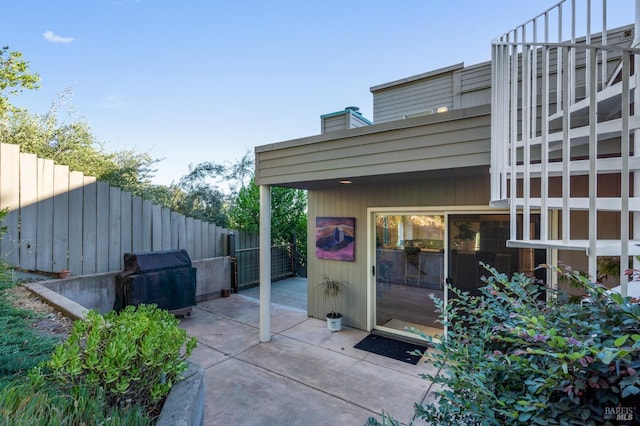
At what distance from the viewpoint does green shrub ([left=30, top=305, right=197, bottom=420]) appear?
4.93 ft

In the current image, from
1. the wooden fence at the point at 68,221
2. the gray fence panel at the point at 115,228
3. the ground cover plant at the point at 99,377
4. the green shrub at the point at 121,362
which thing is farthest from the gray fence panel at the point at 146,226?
the green shrub at the point at 121,362

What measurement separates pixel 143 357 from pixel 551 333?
1907mm

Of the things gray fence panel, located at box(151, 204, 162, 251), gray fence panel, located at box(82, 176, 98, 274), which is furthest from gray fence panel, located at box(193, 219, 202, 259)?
gray fence panel, located at box(82, 176, 98, 274)

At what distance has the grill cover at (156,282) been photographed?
203 inches

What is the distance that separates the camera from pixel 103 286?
5.37 meters

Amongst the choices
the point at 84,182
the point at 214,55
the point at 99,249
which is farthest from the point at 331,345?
the point at 214,55

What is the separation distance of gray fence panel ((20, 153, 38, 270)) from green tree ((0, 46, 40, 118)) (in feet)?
15.9

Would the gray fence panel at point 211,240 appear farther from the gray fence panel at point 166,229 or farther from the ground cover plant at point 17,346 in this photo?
the ground cover plant at point 17,346

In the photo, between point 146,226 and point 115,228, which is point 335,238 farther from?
point 115,228

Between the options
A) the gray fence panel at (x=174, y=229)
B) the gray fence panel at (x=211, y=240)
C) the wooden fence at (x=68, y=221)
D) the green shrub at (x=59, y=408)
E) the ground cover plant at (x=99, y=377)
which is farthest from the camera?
the gray fence panel at (x=211, y=240)

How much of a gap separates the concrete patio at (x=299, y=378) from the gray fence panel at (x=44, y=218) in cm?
256

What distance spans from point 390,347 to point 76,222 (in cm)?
573

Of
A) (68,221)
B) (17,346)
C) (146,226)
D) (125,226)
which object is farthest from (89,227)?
(17,346)

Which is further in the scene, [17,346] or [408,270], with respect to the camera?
[408,270]
